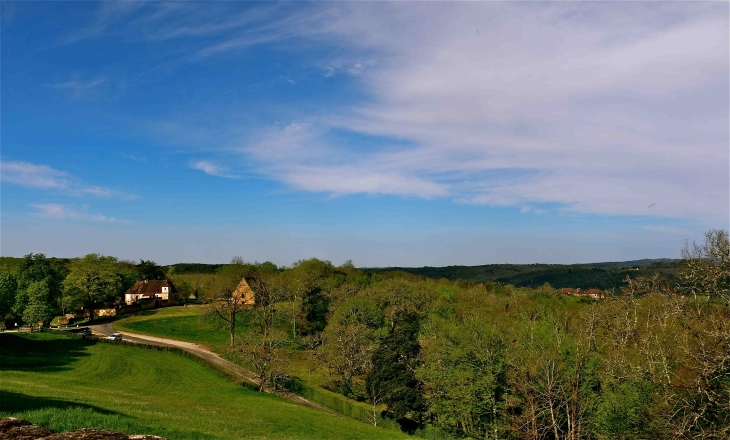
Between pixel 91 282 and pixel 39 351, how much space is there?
41.3 metres

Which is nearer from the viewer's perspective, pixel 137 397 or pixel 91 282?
pixel 137 397

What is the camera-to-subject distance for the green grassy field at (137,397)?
1386cm

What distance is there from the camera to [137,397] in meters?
31.0

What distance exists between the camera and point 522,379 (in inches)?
1508

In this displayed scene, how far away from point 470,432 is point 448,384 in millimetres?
4985

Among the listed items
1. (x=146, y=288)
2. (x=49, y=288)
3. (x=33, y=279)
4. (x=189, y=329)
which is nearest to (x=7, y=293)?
(x=49, y=288)

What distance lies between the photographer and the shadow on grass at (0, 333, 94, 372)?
46.4m

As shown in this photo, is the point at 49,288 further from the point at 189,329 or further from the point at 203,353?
the point at 203,353

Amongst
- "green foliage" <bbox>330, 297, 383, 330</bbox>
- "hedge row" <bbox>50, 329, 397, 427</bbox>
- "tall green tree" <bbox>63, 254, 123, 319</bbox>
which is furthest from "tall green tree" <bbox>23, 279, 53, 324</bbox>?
"green foliage" <bbox>330, 297, 383, 330</bbox>

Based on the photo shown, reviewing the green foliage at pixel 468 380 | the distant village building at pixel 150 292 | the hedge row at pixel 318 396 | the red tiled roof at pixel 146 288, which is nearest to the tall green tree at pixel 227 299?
the hedge row at pixel 318 396

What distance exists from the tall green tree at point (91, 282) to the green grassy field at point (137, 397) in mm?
28773

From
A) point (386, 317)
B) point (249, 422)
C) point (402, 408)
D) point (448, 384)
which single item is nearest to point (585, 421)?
point (448, 384)

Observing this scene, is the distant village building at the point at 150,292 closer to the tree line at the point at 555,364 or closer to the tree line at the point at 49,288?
the tree line at the point at 49,288

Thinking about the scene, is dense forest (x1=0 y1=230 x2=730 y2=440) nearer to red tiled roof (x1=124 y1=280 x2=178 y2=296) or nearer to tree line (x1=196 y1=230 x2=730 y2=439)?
tree line (x1=196 y1=230 x2=730 y2=439)
